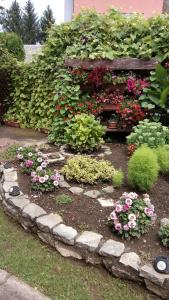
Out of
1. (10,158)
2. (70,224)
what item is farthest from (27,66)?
(70,224)

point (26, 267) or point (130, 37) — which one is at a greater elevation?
point (130, 37)

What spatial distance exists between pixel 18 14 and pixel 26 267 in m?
24.9

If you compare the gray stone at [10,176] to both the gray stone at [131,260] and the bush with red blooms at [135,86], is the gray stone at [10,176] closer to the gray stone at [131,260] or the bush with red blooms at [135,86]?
the gray stone at [131,260]

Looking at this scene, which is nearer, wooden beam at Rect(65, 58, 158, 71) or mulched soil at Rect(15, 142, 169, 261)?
mulched soil at Rect(15, 142, 169, 261)

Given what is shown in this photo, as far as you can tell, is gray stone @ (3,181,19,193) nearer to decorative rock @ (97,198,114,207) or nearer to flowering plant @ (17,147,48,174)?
flowering plant @ (17,147,48,174)

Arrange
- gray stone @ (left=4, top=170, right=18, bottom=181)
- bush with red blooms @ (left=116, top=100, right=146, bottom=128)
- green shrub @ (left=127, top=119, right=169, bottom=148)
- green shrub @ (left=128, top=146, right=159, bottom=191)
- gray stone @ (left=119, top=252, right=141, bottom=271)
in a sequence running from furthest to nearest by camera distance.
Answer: bush with red blooms @ (left=116, top=100, right=146, bottom=128)
green shrub @ (left=127, top=119, right=169, bottom=148)
gray stone @ (left=4, top=170, right=18, bottom=181)
green shrub @ (left=128, top=146, right=159, bottom=191)
gray stone @ (left=119, top=252, right=141, bottom=271)

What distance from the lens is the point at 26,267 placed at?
2.67 m

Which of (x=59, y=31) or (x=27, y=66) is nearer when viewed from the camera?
(x=59, y=31)

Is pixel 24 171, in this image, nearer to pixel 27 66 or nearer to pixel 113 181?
pixel 113 181

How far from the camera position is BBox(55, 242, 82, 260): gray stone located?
280 cm

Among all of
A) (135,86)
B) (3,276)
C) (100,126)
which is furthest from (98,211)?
(135,86)

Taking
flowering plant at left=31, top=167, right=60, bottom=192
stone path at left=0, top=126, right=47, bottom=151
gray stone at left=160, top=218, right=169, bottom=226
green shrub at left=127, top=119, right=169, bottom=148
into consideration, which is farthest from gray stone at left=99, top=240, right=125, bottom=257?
stone path at left=0, top=126, right=47, bottom=151

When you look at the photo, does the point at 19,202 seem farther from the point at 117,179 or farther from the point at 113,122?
the point at 113,122

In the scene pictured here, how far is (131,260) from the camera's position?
2564mm
